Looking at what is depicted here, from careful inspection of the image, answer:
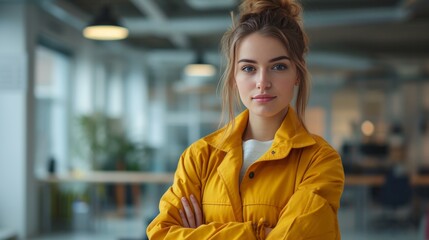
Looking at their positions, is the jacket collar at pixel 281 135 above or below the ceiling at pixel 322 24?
below

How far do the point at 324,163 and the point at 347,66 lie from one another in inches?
543

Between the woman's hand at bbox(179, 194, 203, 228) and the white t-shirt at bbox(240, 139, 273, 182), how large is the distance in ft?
0.54

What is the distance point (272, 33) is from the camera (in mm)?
1744

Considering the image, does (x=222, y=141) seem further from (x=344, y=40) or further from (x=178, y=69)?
(x=178, y=69)

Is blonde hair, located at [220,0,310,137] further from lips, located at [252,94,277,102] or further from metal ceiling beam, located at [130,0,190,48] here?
metal ceiling beam, located at [130,0,190,48]

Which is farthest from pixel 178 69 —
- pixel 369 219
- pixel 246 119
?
pixel 246 119

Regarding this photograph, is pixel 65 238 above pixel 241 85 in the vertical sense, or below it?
below

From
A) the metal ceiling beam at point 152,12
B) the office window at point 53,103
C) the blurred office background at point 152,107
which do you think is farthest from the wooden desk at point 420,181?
the office window at point 53,103

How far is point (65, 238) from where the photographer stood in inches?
372

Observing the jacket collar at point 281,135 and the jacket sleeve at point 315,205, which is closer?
the jacket sleeve at point 315,205

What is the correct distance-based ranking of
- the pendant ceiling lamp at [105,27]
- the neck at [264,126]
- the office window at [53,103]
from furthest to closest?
1. the office window at [53,103]
2. the pendant ceiling lamp at [105,27]
3. the neck at [264,126]

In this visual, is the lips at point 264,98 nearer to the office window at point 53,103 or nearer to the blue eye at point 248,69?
the blue eye at point 248,69

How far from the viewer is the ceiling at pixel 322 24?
33.1 feet

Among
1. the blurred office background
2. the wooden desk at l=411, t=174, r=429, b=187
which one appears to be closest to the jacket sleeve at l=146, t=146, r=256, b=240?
the blurred office background
